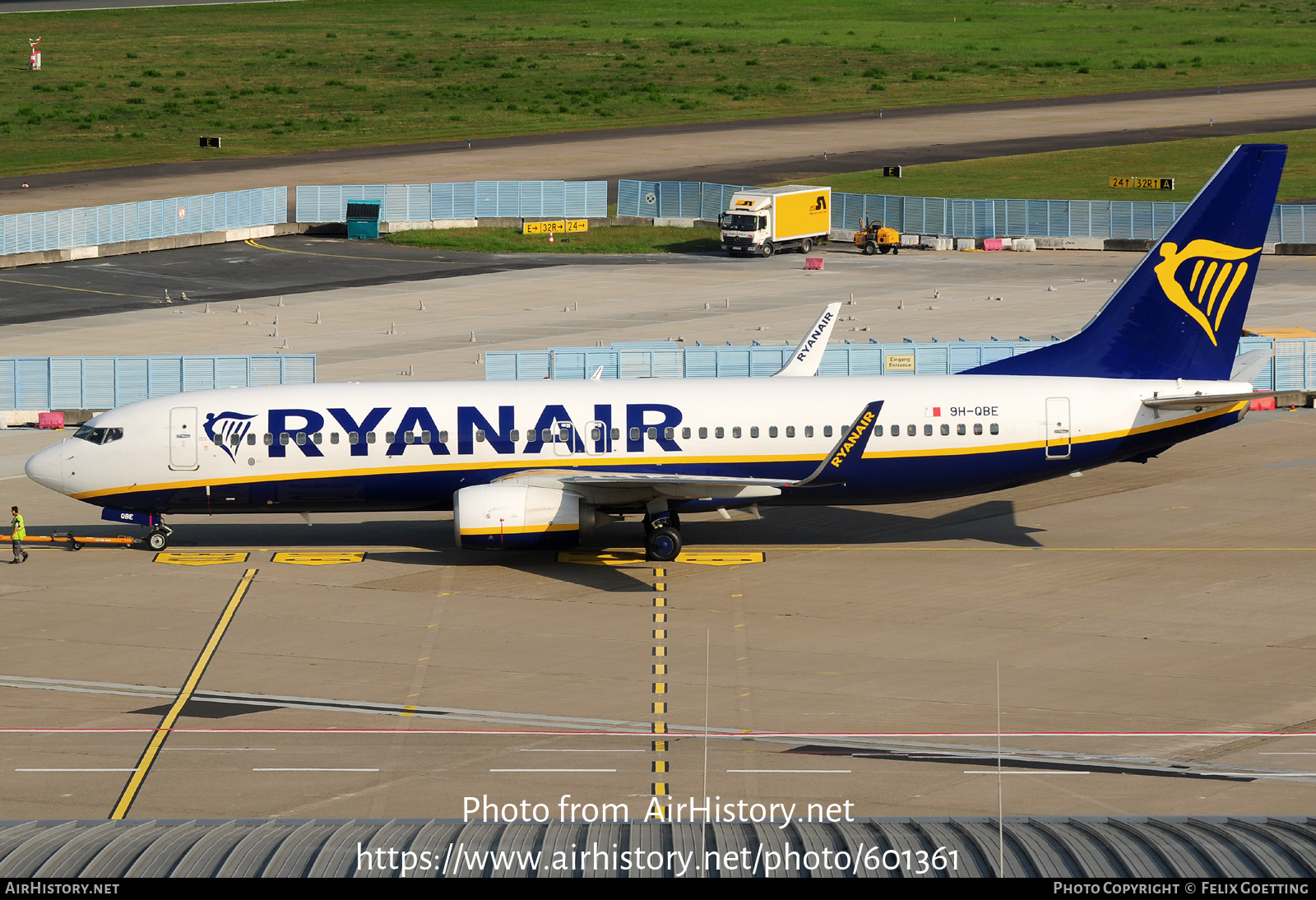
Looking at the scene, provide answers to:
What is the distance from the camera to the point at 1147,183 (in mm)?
120438

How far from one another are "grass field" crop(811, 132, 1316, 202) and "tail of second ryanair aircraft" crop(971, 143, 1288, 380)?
72.6 metres

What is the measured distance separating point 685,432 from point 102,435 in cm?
1675

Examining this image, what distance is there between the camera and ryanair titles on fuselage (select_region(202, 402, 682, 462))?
45656 millimetres

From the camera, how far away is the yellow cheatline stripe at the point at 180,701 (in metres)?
28.8

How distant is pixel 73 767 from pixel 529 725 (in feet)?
28.4

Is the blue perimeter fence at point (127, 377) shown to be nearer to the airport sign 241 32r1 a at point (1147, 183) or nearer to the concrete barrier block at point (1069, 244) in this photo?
the concrete barrier block at point (1069, 244)

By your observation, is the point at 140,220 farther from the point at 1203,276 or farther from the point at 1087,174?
the point at 1203,276

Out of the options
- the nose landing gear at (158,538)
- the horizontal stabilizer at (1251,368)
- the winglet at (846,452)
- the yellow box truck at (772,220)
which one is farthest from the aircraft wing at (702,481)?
the yellow box truck at (772,220)

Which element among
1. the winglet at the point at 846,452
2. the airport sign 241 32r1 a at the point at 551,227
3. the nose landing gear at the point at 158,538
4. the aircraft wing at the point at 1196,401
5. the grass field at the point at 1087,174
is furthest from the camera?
the grass field at the point at 1087,174

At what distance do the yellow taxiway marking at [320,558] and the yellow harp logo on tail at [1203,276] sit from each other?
2481 centimetres

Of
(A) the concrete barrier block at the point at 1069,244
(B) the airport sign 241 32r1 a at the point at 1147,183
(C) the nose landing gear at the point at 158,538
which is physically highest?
(B) the airport sign 241 32r1 a at the point at 1147,183

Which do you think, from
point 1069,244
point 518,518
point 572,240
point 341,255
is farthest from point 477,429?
point 1069,244

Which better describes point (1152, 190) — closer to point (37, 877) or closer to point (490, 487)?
point (490, 487)

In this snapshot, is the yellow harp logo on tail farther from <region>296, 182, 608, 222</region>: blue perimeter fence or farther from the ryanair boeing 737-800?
<region>296, 182, 608, 222</region>: blue perimeter fence
